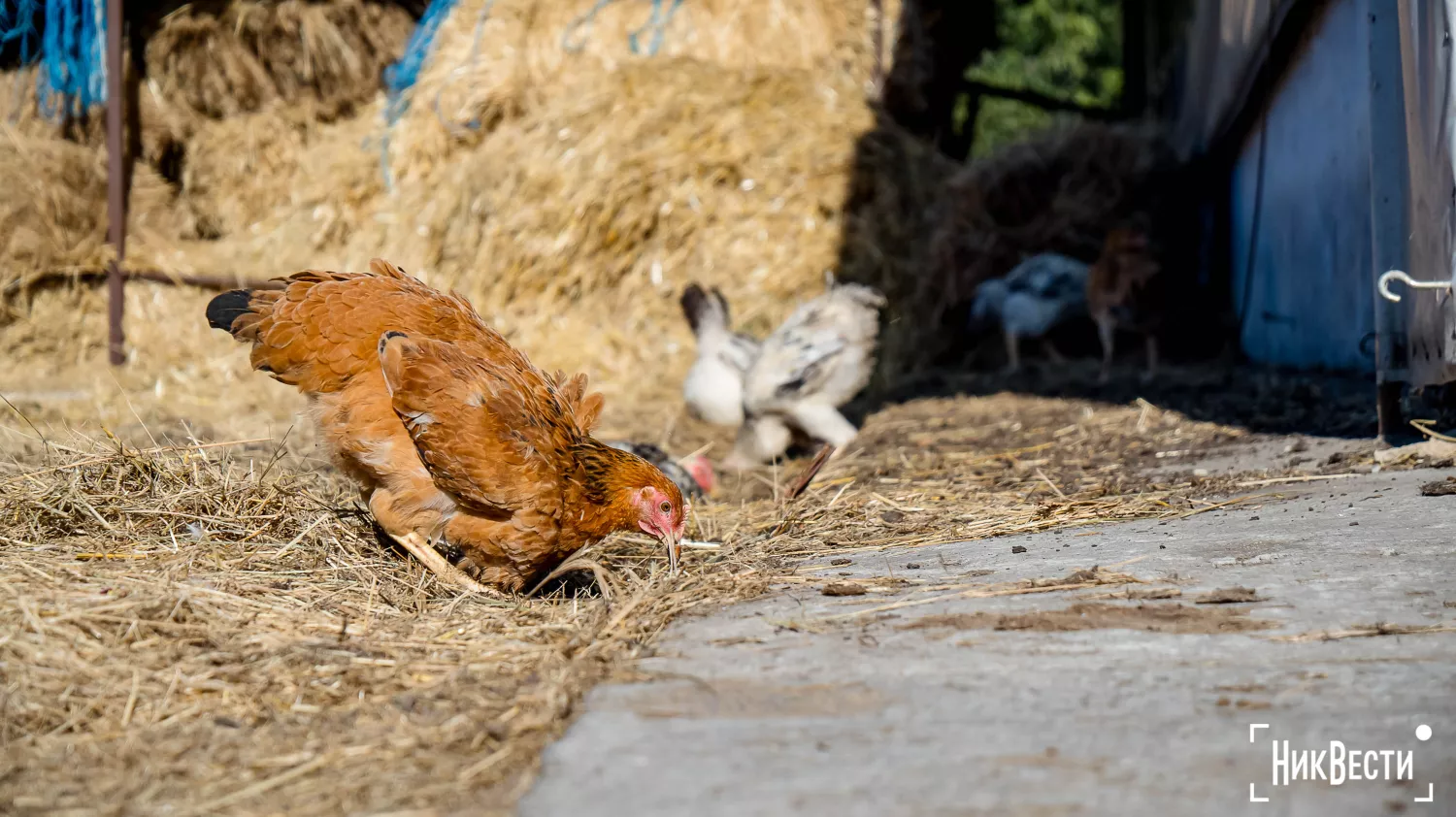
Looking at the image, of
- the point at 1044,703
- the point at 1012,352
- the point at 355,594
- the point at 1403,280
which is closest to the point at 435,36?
the point at 1012,352

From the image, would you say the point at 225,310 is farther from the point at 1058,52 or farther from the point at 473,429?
the point at 1058,52

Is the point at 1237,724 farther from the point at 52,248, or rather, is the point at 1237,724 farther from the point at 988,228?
the point at 52,248

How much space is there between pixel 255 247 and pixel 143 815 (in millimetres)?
7001

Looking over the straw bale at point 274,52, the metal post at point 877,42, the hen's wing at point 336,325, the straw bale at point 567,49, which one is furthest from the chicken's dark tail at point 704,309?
the straw bale at point 274,52

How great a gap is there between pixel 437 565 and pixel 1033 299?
5.36 m

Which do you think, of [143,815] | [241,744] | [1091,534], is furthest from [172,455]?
[1091,534]

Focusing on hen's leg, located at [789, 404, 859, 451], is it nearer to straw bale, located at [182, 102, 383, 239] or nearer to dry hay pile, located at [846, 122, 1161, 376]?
dry hay pile, located at [846, 122, 1161, 376]

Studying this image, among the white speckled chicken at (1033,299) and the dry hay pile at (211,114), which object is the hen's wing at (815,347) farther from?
the dry hay pile at (211,114)

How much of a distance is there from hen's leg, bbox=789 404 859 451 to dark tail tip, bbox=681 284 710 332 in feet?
4.13

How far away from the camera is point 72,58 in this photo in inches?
287

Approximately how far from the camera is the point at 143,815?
4.77 ft

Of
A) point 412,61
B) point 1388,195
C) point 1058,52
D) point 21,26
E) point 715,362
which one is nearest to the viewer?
point 1388,195

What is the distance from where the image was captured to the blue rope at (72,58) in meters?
7.12

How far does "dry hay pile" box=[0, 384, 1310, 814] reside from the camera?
1.60 metres
